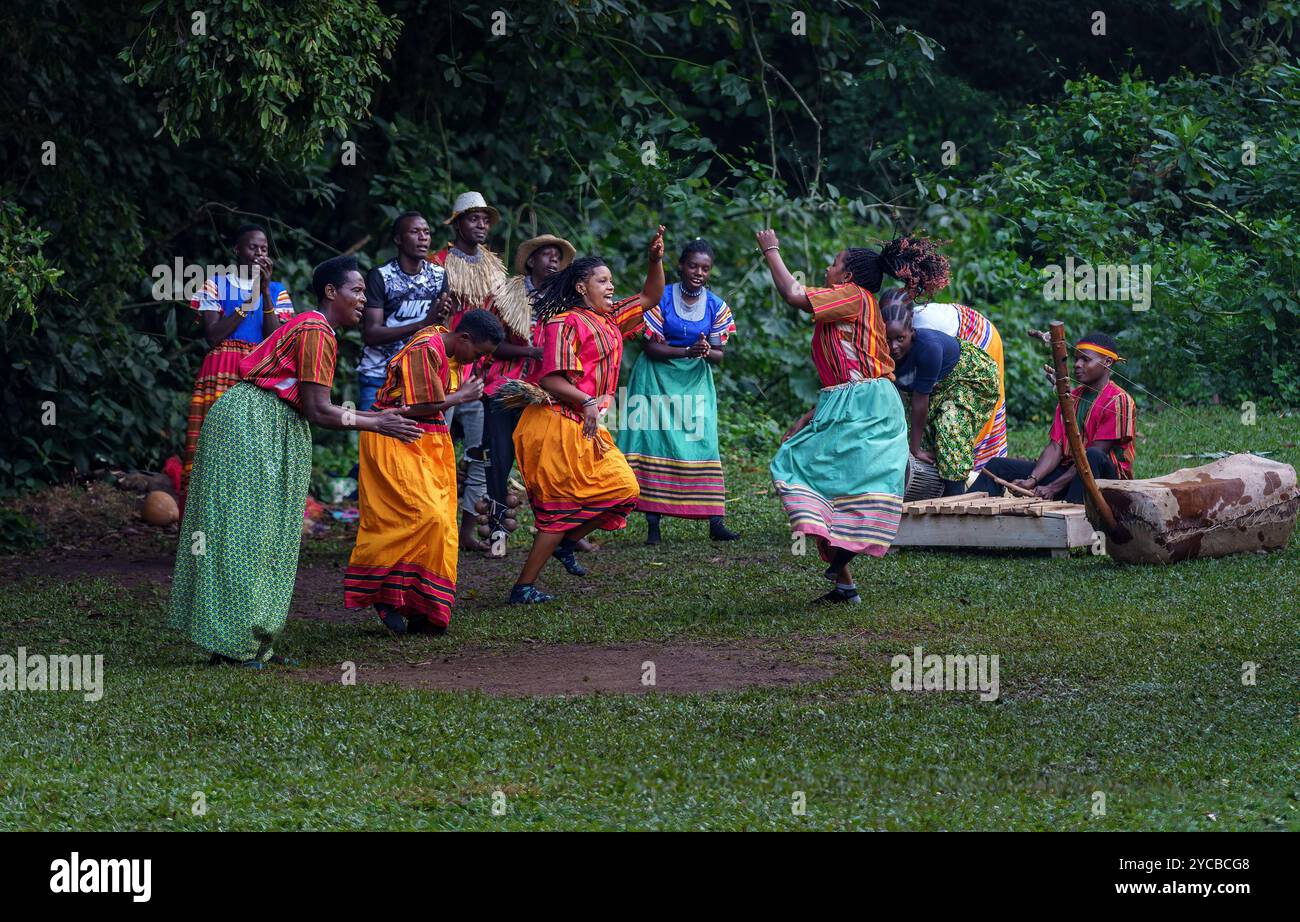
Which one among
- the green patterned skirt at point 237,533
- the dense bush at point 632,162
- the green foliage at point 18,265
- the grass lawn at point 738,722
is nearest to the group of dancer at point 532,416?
the green patterned skirt at point 237,533

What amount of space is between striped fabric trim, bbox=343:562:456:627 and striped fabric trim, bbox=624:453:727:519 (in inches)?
116

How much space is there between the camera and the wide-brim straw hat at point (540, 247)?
10.8 m

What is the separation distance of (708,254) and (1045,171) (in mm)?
8504

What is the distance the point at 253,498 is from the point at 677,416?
13.4 feet

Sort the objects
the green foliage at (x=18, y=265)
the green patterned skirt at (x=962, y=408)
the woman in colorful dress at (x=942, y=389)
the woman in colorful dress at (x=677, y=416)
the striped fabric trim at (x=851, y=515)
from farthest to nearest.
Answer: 1. the woman in colorful dress at (x=677, y=416)
2. the green patterned skirt at (x=962, y=408)
3. the woman in colorful dress at (x=942, y=389)
4. the green foliage at (x=18, y=265)
5. the striped fabric trim at (x=851, y=515)

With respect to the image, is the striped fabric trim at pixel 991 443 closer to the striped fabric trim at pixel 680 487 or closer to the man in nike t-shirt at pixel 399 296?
the striped fabric trim at pixel 680 487

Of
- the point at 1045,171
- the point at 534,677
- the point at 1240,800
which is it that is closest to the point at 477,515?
the point at 534,677

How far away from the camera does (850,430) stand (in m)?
8.78

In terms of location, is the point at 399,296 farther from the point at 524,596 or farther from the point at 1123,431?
the point at 1123,431

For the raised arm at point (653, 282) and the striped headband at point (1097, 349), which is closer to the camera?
the raised arm at point (653, 282)

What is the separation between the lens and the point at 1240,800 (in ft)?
17.8

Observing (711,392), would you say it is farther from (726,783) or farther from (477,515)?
(726,783)

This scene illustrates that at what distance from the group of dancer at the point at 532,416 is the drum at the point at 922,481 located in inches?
2.2

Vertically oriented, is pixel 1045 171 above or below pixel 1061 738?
above
